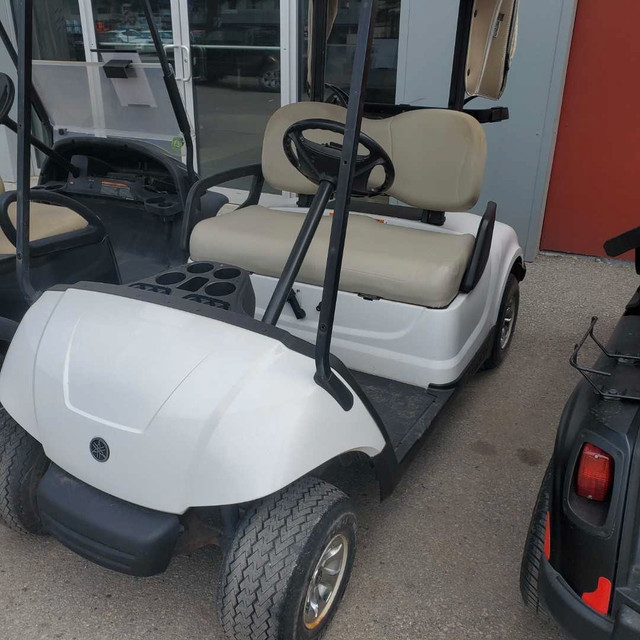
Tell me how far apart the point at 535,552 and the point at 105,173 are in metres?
3.03

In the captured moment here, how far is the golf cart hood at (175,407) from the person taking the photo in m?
1.33

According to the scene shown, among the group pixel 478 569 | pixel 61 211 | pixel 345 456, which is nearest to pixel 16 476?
pixel 345 456

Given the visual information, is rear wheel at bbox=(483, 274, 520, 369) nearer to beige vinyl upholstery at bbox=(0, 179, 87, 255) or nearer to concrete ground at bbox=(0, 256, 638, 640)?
concrete ground at bbox=(0, 256, 638, 640)

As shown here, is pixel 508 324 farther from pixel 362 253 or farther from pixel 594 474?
pixel 594 474

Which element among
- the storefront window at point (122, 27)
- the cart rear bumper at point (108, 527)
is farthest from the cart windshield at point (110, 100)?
the storefront window at point (122, 27)

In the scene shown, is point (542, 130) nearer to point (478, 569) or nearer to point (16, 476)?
point (478, 569)

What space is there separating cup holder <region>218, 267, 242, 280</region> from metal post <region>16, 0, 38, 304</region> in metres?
0.52

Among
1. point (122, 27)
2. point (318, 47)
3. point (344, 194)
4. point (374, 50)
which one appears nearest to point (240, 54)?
point (374, 50)

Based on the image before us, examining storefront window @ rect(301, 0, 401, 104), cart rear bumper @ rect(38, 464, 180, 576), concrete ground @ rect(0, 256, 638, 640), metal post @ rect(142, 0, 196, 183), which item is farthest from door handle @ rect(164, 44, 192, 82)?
cart rear bumper @ rect(38, 464, 180, 576)

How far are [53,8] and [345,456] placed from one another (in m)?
5.92

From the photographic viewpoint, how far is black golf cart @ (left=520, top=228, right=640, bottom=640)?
1189mm

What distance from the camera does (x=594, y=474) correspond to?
127cm

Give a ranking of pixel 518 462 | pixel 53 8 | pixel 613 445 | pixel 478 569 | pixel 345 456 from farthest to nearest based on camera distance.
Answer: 1. pixel 53 8
2. pixel 518 462
3. pixel 478 569
4. pixel 345 456
5. pixel 613 445

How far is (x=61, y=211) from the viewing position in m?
2.89
